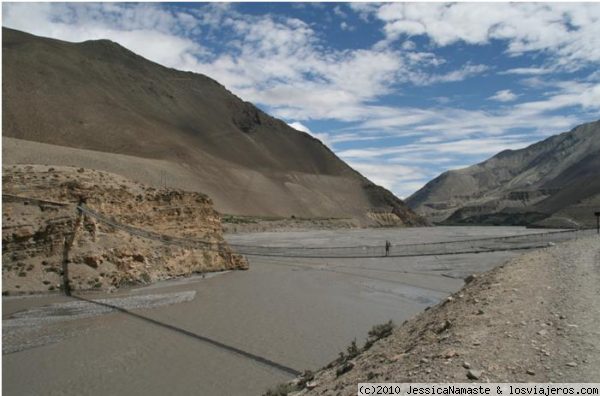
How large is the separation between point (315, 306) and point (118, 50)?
14441 centimetres

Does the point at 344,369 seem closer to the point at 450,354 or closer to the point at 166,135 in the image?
the point at 450,354

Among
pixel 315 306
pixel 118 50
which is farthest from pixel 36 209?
pixel 118 50

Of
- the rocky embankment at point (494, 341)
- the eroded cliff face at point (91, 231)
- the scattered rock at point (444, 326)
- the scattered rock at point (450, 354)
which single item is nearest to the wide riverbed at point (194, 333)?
the eroded cliff face at point (91, 231)

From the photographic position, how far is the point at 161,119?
124000 mm

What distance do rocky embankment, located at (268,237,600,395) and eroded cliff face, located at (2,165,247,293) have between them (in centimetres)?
1281

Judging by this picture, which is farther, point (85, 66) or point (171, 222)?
point (85, 66)

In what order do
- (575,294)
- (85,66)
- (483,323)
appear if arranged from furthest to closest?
(85,66) < (575,294) < (483,323)

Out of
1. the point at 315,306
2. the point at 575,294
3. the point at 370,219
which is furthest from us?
the point at 370,219

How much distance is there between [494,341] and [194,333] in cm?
804

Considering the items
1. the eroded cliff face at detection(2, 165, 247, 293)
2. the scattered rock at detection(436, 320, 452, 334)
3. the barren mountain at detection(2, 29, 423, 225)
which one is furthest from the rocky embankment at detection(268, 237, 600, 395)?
the barren mountain at detection(2, 29, 423, 225)

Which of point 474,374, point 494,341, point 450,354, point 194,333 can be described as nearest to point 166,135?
point 194,333

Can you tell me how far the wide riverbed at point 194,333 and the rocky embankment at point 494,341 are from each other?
6.84 feet

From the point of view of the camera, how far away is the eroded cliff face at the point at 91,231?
1762 cm

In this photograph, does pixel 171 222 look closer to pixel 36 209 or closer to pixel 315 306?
pixel 36 209
